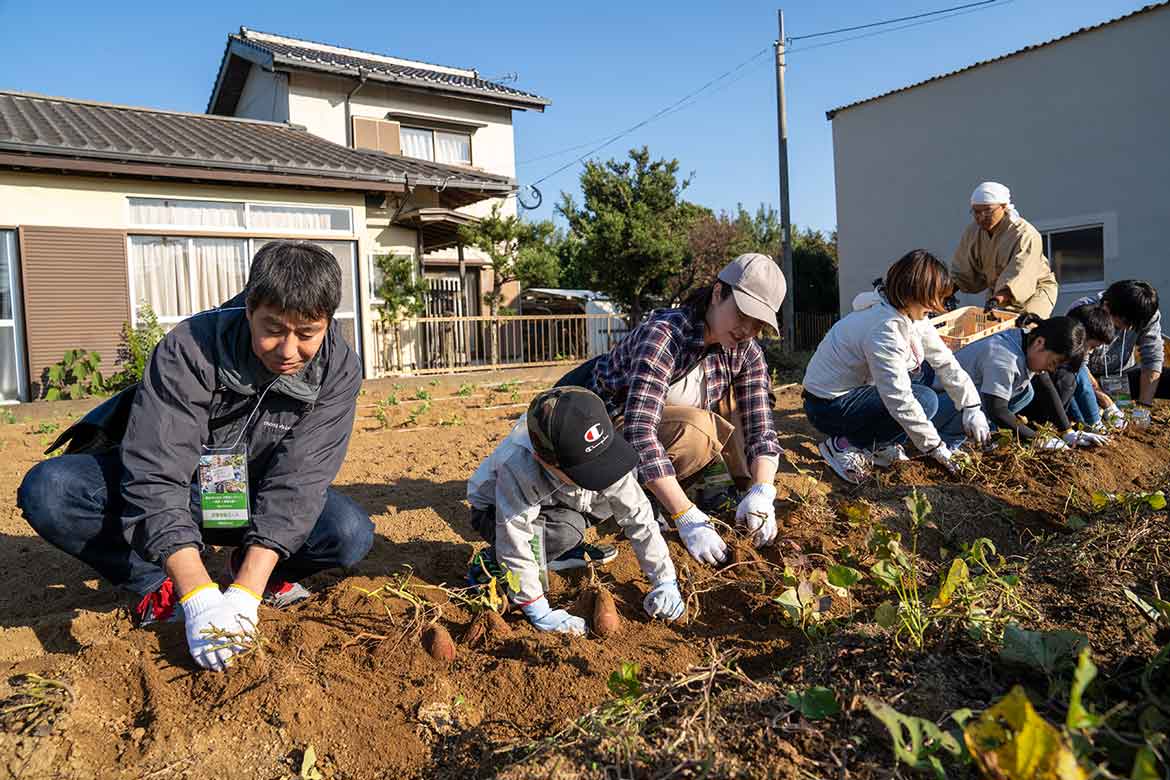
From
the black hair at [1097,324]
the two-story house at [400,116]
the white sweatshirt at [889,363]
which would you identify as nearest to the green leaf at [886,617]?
the white sweatshirt at [889,363]

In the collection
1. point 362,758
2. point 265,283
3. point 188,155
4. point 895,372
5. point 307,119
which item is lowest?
point 362,758

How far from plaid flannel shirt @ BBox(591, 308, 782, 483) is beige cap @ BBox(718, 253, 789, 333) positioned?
0.26 m

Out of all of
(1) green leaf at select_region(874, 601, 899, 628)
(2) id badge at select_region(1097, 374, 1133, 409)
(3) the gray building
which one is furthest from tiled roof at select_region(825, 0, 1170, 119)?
(1) green leaf at select_region(874, 601, 899, 628)

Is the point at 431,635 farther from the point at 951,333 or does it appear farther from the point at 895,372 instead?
the point at 951,333

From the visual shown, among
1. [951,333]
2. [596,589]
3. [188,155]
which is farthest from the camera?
[188,155]

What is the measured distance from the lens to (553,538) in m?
2.49

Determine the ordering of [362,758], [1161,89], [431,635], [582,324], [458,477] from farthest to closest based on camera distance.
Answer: [582,324] → [1161,89] → [458,477] → [431,635] → [362,758]

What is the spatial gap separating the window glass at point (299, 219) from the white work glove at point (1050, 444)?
8.50 metres

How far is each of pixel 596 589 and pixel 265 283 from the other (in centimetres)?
130

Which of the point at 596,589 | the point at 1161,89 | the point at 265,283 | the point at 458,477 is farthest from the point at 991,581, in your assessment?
the point at 1161,89

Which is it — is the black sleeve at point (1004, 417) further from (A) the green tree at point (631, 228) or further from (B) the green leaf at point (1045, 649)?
(A) the green tree at point (631, 228)

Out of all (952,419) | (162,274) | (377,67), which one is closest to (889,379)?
(952,419)

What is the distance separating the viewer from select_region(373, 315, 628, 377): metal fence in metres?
11.0

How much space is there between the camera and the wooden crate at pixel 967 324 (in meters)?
5.13
